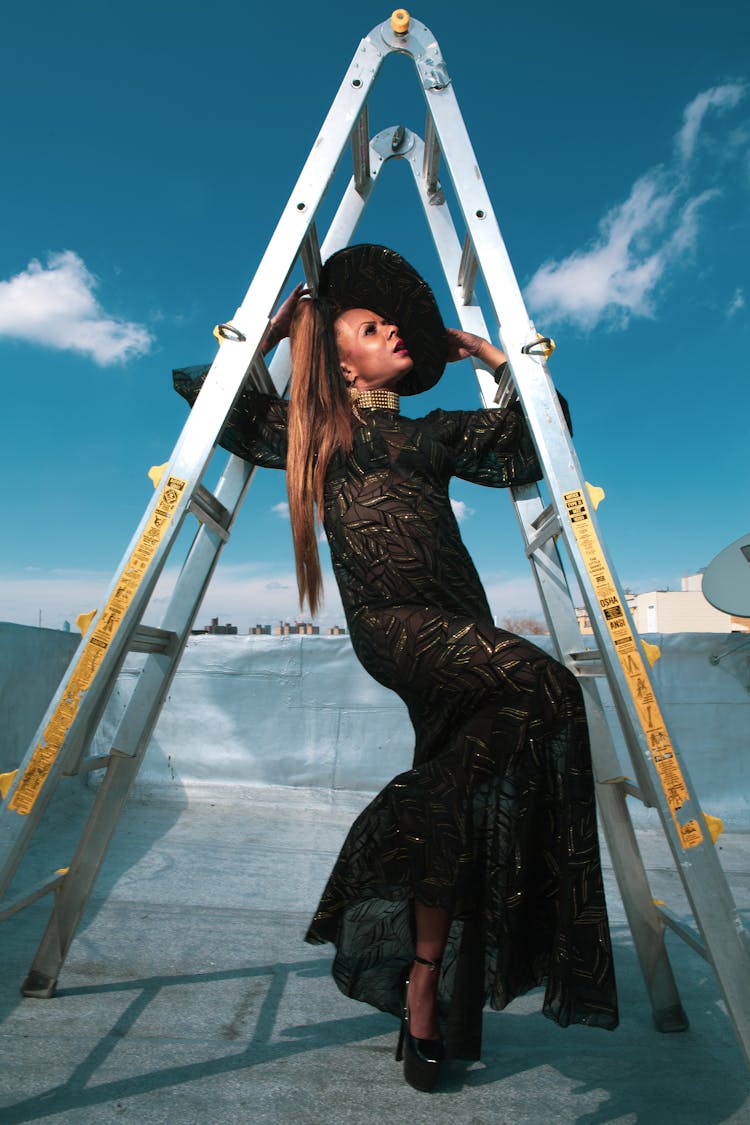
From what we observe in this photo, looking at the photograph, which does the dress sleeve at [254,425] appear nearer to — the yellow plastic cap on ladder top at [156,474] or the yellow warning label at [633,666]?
the yellow plastic cap on ladder top at [156,474]

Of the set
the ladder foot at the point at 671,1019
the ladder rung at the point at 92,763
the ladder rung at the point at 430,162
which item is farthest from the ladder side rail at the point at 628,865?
the ladder rung at the point at 430,162

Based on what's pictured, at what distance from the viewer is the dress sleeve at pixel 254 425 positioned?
2127 mm

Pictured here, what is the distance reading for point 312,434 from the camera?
77.2 inches

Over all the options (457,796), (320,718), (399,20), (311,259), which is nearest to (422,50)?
(399,20)

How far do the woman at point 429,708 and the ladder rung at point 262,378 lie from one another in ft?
0.22

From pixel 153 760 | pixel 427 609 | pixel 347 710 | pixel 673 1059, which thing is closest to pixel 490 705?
pixel 427 609

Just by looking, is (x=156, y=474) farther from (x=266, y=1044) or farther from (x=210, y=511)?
(x=266, y=1044)

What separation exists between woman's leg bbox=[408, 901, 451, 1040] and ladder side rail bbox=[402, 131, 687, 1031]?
0.57 metres

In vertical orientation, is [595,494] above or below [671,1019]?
above

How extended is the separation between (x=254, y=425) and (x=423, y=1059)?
152 centimetres

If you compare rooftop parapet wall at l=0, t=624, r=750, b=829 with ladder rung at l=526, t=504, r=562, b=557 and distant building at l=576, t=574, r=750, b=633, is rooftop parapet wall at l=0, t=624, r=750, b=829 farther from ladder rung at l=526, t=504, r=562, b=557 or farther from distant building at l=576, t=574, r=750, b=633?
distant building at l=576, t=574, r=750, b=633

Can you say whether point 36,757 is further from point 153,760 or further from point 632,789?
point 153,760

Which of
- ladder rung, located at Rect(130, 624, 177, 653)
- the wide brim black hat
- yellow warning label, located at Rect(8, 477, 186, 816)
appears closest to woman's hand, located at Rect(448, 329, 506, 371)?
the wide brim black hat

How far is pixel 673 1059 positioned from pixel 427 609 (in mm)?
1119
